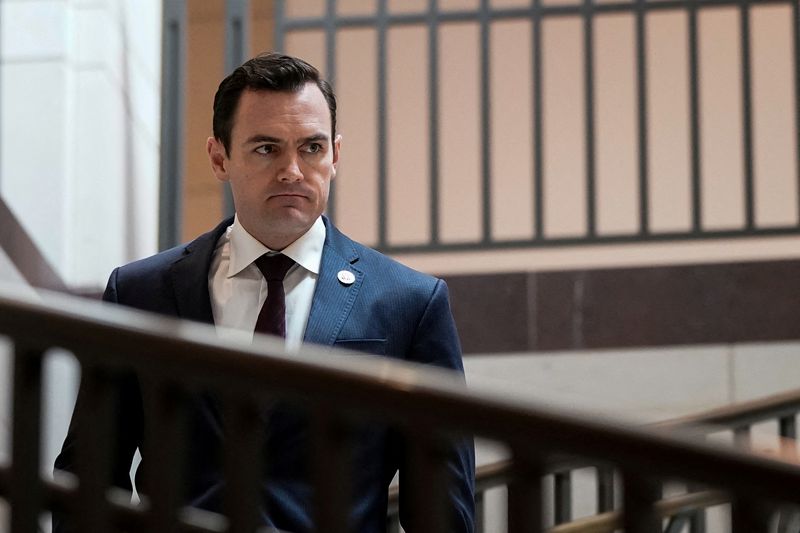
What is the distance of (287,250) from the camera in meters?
3.16

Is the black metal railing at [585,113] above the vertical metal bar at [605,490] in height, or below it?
above

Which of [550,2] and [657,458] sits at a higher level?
[550,2]

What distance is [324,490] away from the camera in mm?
1875

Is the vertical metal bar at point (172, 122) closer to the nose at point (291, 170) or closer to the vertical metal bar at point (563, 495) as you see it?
the vertical metal bar at point (563, 495)

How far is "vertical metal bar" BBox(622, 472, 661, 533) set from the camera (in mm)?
1803

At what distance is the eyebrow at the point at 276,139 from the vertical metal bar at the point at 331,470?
133 centimetres

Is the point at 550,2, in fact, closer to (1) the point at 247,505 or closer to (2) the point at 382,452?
(2) the point at 382,452

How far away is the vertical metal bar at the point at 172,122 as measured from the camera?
6387mm

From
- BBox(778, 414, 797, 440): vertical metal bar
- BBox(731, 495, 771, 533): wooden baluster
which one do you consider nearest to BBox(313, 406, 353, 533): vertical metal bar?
BBox(731, 495, 771, 533): wooden baluster

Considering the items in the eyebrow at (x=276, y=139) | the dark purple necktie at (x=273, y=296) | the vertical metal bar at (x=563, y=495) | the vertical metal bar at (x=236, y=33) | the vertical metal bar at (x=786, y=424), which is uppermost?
the vertical metal bar at (x=236, y=33)

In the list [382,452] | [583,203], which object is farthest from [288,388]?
[583,203]

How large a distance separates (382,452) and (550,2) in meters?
4.45

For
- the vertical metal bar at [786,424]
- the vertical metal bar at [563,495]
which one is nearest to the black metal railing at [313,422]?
the vertical metal bar at [563,495]

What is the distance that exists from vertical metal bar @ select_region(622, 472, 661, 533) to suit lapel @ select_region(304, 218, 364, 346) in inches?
51.1
